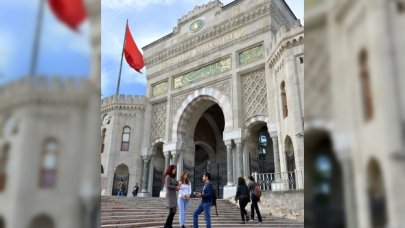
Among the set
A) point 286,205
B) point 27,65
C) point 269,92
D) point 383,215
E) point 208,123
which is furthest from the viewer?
point 208,123

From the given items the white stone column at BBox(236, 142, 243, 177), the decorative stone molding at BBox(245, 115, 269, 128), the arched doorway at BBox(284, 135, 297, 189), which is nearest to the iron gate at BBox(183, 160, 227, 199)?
the white stone column at BBox(236, 142, 243, 177)

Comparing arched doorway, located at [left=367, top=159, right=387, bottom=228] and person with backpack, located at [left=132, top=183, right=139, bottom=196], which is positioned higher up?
arched doorway, located at [left=367, top=159, right=387, bottom=228]

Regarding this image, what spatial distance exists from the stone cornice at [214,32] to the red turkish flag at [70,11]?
11194 millimetres

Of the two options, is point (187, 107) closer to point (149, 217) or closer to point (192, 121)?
point (192, 121)

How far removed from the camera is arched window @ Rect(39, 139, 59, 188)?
1.27ft

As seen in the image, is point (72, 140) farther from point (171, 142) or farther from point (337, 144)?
point (171, 142)

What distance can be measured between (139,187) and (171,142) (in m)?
2.36

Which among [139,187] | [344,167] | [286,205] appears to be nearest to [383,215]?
[344,167]

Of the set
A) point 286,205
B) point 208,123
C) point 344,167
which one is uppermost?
point 208,123

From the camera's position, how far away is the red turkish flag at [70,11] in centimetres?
43

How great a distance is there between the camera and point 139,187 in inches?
501

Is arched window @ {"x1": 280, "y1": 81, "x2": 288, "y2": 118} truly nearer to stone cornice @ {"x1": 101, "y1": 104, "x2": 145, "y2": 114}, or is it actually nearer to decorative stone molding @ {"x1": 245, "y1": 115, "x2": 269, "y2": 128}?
decorative stone molding @ {"x1": 245, "y1": 115, "x2": 269, "y2": 128}

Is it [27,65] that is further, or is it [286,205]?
[286,205]

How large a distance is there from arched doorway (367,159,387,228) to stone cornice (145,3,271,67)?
11.3m
